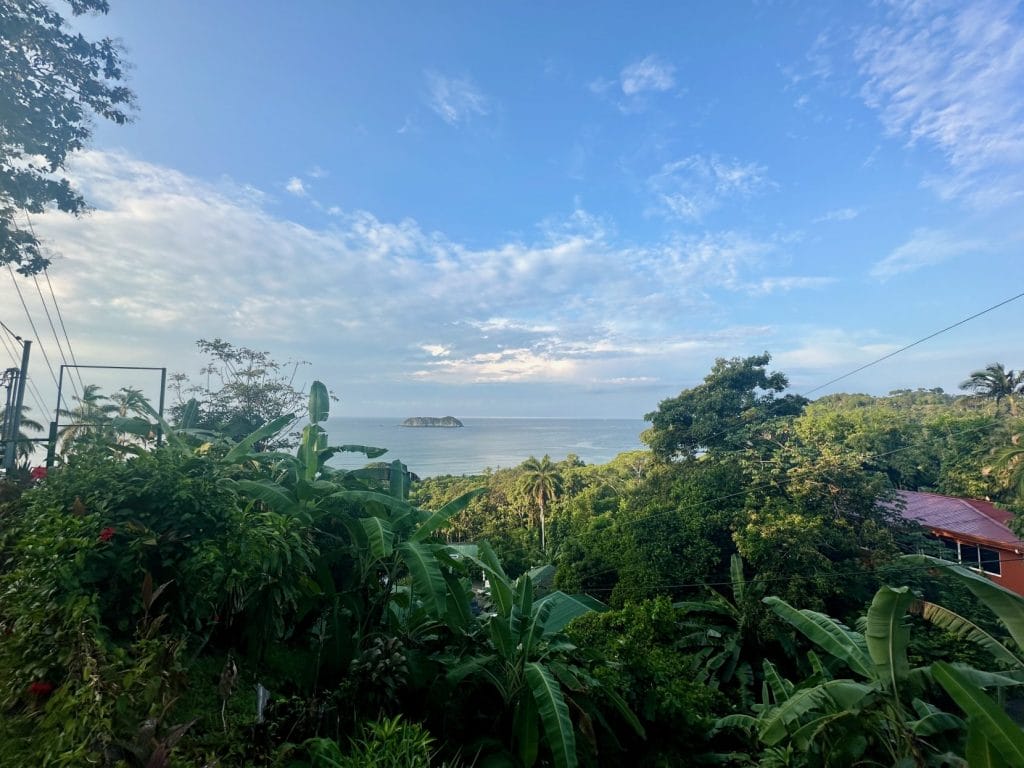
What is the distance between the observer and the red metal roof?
49.7 feet

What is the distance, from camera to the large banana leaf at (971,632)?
460 cm

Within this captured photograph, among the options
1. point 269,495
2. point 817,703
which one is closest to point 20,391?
point 269,495

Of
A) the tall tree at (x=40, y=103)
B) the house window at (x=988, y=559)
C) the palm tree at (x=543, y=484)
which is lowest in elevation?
the house window at (x=988, y=559)

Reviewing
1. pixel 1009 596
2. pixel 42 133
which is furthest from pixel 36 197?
pixel 1009 596

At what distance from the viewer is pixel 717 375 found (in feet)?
81.2

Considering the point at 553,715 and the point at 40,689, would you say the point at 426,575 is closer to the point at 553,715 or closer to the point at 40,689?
the point at 553,715

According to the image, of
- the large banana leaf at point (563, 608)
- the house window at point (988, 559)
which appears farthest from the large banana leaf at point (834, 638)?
the house window at point (988, 559)

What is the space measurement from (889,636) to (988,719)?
1.18 metres

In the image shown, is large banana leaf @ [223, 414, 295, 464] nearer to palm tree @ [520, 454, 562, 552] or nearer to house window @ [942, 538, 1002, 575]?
house window @ [942, 538, 1002, 575]

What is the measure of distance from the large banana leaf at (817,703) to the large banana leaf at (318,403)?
526 centimetres

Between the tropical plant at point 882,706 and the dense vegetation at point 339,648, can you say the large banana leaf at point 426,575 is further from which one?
the tropical plant at point 882,706

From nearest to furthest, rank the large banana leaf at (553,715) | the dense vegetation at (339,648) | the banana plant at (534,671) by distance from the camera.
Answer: the dense vegetation at (339,648) < the large banana leaf at (553,715) < the banana plant at (534,671)

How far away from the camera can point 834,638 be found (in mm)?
5023

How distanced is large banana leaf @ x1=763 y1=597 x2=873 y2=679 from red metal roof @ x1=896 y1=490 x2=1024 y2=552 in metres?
11.3
